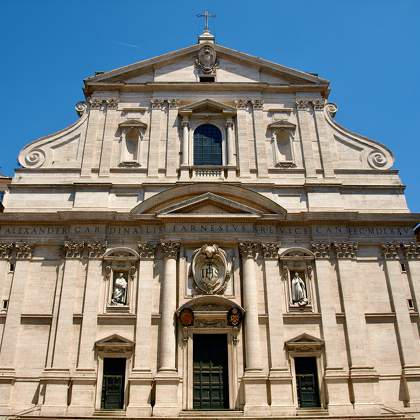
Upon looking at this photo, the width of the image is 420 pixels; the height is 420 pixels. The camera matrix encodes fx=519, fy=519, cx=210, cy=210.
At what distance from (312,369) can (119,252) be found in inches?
354

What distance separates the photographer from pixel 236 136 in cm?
2453

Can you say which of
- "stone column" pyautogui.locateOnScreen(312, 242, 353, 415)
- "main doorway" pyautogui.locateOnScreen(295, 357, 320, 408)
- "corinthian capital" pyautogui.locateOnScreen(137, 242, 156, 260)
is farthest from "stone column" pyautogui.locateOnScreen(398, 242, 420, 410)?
"corinthian capital" pyautogui.locateOnScreen(137, 242, 156, 260)

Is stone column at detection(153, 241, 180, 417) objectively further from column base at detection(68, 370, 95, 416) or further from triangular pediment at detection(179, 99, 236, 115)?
triangular pediment at detection(179, 99, 236, 115)

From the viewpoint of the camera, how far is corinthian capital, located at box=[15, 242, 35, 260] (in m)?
21.5

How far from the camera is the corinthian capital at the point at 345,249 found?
21.7 metres

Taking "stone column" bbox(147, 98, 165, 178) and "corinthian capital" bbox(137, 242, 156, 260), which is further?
"stone column" bbox(147, 98, 165, 178)

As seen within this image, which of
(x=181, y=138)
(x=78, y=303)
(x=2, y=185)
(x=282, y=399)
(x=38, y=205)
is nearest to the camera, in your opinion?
(x=282, y=399)

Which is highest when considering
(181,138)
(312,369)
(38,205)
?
(181,138)

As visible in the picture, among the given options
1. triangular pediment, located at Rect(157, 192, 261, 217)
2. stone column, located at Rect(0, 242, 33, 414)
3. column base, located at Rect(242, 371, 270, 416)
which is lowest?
column base, located at Rect(242, 371, 270, 416)

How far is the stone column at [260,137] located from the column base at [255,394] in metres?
8.84

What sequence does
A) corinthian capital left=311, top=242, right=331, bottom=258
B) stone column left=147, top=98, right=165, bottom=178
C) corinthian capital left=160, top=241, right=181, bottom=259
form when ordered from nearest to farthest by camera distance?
1. corinthian capital left=160, top=241, right=181, bottom=259
2. corinthian capital left=311, top=242, right=331, bottom=258
3. stone column left=147, top=98, right=165, bottom=178

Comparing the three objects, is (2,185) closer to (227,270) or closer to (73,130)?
(73,130)

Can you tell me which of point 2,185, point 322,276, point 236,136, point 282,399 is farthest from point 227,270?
point 2,185

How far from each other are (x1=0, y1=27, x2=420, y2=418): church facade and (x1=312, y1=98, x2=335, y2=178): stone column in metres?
0.11
